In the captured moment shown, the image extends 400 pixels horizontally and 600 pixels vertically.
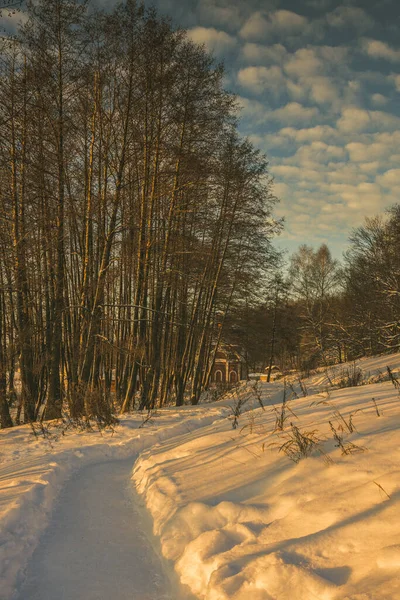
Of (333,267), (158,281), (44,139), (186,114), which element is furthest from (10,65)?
(333,267)

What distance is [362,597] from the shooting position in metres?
1.99

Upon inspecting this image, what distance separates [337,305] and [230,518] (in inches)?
1124

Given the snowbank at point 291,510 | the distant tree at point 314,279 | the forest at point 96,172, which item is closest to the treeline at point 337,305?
the distant tree at point 314,279

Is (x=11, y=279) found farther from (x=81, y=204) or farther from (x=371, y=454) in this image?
(x=371, y=454)

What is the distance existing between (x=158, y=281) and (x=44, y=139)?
16.5 ft

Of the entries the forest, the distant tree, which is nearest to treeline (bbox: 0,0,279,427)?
the forest

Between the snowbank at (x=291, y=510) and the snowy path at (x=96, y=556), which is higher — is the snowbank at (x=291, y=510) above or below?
above

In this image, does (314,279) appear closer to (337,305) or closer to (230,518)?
(337,305)

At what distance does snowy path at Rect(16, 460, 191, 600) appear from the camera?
8.80 feet

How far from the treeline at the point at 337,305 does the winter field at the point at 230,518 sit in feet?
49.8

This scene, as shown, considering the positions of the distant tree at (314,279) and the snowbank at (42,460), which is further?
the distant tree at (314,279)

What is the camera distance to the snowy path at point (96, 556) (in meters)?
2.68

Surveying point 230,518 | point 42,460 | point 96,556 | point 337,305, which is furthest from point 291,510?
point 337,305

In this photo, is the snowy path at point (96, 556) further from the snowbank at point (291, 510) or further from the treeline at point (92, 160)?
the treeline at point (92, 160)
